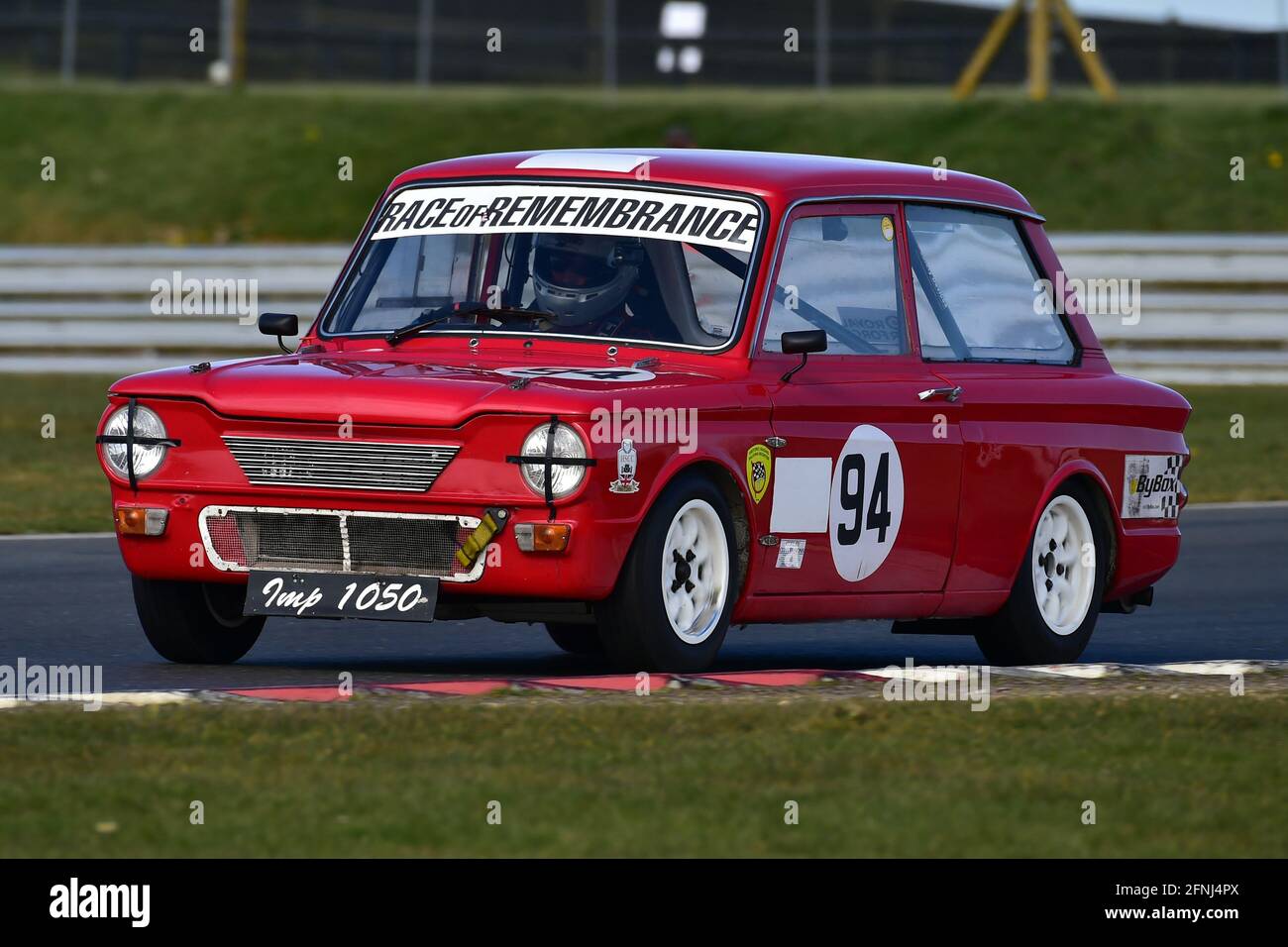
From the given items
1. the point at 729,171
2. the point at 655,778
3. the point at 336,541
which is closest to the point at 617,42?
the point at 729,171

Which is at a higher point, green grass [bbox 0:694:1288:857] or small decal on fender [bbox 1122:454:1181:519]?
small decal on fender [bbox 1122:454:1181:519]

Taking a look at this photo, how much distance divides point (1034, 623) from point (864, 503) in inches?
45.9

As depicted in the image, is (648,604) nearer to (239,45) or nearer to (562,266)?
A: (562,266)

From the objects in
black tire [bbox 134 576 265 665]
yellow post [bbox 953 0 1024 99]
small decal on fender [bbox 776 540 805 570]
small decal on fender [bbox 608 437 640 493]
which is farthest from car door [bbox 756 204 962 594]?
yellow post [bbox 953 0 1024 99]

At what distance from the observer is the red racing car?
7.91 metres

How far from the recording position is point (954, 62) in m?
28.8

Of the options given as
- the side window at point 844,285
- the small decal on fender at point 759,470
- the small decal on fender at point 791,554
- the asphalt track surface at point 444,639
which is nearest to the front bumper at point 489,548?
the asphalt track surface at point 444,639

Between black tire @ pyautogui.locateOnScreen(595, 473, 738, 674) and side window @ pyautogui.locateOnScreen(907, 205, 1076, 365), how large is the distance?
5.44 feet

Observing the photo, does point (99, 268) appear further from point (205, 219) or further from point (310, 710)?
point (310, 710)

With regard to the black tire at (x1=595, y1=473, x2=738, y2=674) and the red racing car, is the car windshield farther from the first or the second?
the black tire at (x1=595, y1=473, x2=738, y2=674)

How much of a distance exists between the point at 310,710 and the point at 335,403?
1135 mm

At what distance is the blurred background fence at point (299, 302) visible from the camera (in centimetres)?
2162

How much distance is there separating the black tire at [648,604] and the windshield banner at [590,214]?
1095 millimetres

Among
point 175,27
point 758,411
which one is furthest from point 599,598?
point 175,27
